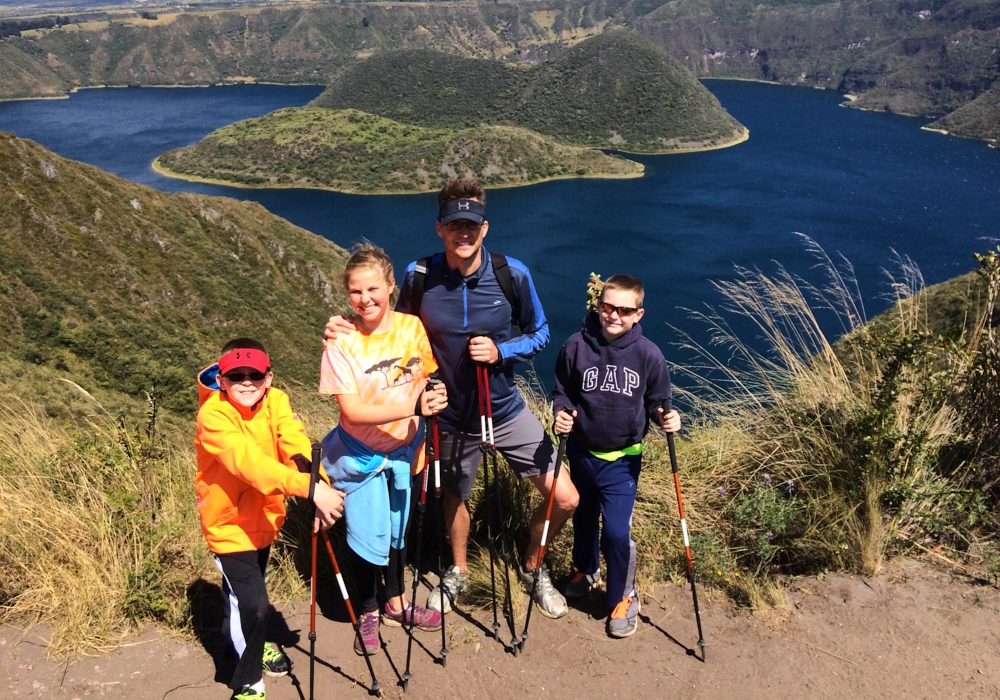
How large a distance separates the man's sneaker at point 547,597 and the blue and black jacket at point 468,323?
88 cm

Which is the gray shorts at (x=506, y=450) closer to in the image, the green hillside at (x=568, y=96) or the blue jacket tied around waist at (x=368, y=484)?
the blue jacket tied around waist at (x=368, y=484)

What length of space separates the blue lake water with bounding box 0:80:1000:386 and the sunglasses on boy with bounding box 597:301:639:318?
40294mm

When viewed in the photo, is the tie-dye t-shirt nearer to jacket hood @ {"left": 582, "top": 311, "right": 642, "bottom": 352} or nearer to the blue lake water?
jacket hood @ {"left": 582, "top": 311, "right": 642, "bottom": 352}

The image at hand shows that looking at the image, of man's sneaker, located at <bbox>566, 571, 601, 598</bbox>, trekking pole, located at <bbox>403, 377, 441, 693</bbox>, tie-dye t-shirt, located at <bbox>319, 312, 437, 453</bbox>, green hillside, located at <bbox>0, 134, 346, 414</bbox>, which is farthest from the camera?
green hillside, located at <bbox>0, 134, 346, 414</bbox>

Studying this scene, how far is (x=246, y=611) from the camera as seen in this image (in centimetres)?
292

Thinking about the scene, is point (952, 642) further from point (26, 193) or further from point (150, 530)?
point (26, 193)

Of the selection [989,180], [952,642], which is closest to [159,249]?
[952,642]

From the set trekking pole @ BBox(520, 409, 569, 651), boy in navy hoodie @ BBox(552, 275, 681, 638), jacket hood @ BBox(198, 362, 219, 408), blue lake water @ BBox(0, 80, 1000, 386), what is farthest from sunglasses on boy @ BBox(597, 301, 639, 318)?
blue lake water @ BBox(0, 80, 1000, 386)

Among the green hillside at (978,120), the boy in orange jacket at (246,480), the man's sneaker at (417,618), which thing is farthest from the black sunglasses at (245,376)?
the green hillside at (978,120)

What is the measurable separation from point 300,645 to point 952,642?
2.97 metres

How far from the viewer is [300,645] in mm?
3346

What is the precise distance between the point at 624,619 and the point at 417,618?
1004 millimetres

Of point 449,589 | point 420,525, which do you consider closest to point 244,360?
point 420,525

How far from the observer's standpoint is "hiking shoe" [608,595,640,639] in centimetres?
336
